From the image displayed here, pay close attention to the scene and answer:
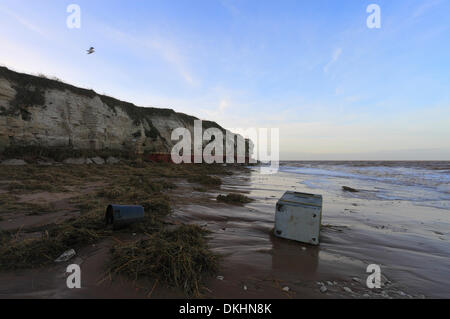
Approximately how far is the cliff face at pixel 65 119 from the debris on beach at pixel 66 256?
17.2 meters

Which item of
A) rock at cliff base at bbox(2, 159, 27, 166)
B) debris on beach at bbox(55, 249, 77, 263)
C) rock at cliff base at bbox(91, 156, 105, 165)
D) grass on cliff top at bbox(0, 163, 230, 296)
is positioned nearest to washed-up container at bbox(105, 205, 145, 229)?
grass on cliff top at bbox(0, 163, 230, 296)

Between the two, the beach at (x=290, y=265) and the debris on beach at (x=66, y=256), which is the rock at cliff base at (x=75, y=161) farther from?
the debris on beach at (x=66, y=256)

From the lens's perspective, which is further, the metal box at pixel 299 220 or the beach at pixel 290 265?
the metal box at pixel 299 220

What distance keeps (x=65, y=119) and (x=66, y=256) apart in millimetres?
19760

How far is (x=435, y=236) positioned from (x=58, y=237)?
245 inches

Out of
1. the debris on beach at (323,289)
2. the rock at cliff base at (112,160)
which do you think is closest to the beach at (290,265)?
the debris on beach at (323,289)

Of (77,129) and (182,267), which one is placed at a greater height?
(77,129)

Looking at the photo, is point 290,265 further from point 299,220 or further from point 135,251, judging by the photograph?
point 135,251

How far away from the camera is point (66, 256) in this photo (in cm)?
225

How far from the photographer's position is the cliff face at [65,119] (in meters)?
14.2

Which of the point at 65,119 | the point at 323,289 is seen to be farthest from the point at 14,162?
the point at 323,289
